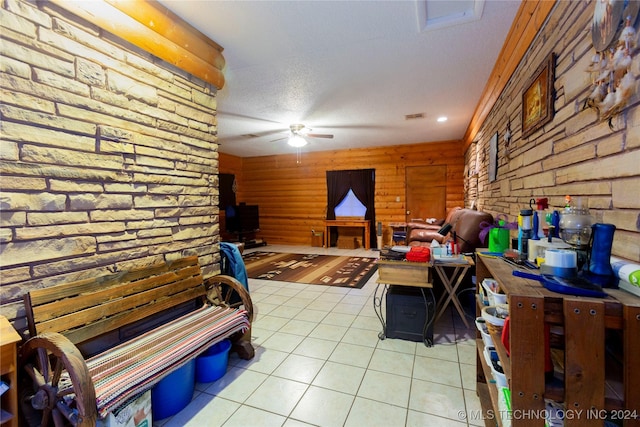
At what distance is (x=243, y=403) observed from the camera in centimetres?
→ 165

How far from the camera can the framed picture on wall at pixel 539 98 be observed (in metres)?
1.57

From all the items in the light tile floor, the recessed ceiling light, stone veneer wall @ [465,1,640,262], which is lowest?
the light tile floor

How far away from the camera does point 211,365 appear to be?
1835mm

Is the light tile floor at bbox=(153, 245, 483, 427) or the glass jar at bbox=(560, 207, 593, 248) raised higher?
the glass jar at bbox=(560, 207, 593, 248)

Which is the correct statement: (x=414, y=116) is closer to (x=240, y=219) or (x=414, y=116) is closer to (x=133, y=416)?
(x=133, y=416)

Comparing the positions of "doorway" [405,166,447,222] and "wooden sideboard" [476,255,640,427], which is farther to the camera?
"doorway" [405,166,447,222]

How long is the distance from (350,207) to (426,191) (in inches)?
76.0

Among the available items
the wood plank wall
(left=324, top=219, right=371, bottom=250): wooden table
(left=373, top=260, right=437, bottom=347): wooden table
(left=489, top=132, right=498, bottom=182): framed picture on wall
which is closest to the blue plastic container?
→ (left=373, top=260, right=437, bottom=347): wooden table

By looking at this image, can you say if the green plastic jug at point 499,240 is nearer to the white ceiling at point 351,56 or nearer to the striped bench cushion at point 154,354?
the white ceiling at point 351,56

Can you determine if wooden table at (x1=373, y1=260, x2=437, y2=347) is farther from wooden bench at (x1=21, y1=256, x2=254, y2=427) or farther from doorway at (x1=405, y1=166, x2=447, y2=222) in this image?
doorway at (x1=405, y1=166, x2=447, y2=222)

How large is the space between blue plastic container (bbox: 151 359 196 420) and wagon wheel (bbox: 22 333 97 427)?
16.3 inches

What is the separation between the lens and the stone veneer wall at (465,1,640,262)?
3.16ft

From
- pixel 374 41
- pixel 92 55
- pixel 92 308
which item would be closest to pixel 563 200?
pixel 374 41

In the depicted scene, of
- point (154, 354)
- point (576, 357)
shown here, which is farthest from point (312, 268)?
point (576, 357)
